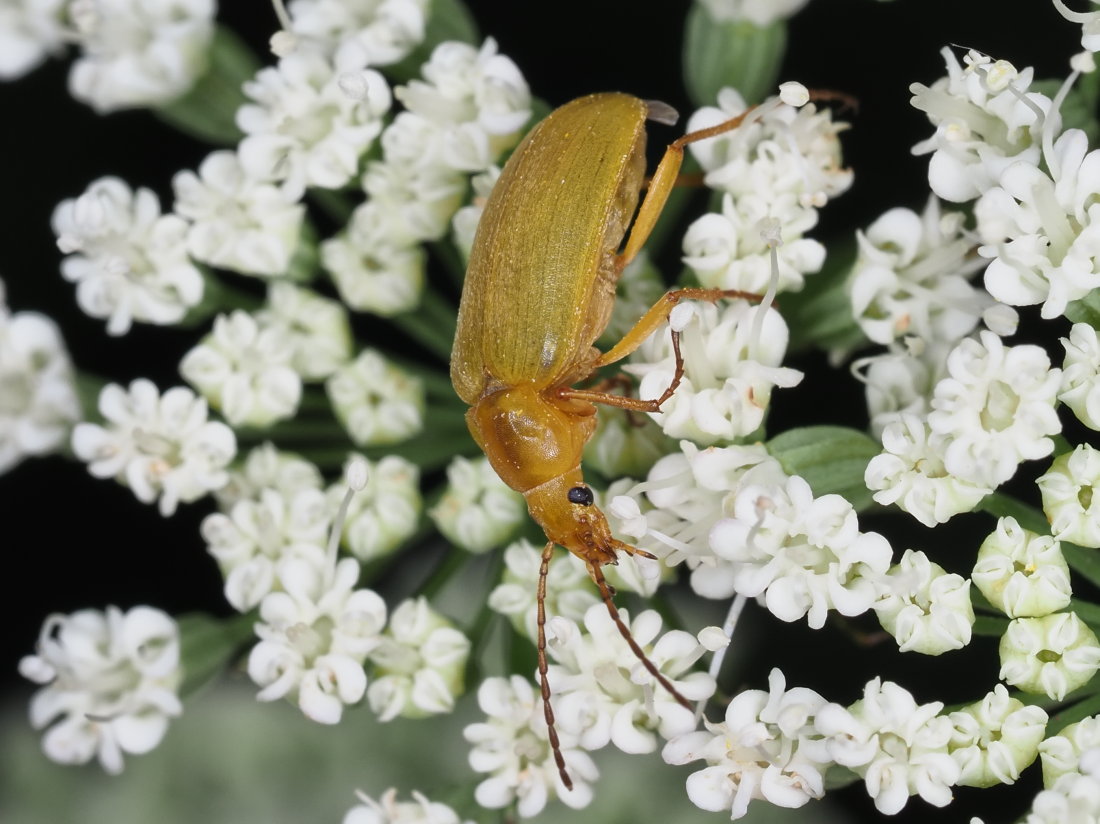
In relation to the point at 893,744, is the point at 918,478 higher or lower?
higher

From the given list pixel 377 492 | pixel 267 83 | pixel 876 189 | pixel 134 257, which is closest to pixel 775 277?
pixel 876 189

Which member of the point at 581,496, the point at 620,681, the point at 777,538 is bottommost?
the point at 620,681

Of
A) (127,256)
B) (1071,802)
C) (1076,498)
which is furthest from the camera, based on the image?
(127,256)

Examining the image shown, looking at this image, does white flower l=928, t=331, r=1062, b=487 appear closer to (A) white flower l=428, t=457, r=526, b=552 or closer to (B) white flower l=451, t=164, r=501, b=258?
(B) white flower l=451, t=164, r=501, b=258

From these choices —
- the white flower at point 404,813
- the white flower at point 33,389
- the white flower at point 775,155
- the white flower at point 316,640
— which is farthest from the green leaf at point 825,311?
→ the white flower at point 33,389

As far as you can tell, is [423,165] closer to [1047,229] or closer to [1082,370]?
[1047,229]

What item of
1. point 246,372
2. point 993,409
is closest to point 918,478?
point 993,409

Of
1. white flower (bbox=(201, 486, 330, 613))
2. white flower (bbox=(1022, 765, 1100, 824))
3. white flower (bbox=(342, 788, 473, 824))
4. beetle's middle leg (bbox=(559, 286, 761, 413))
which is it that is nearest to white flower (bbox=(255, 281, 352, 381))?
white flower (bbox=(201, 486, 330, 613))
